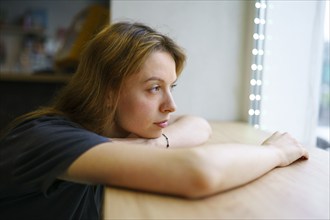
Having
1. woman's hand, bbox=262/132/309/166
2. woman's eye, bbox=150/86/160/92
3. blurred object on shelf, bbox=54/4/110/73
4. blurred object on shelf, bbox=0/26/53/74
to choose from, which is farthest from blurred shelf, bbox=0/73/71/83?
blurred object on shelf, bbox=0/26/53/74

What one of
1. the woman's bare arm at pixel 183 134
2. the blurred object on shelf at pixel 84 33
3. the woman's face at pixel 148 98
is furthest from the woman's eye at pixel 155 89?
the blurred object on shelf at pixel 84 33

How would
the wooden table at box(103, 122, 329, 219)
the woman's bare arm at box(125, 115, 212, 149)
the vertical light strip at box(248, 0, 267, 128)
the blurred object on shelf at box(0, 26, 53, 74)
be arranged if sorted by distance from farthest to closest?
the blurred object on shelf at box(0, 26, 53, 74) → the vertical light strip at box(248, 0, 267, 128) → the woman's bare arm at box(125, 115, 212, 149) → the wooden table at box(103, 122, 329, 219)

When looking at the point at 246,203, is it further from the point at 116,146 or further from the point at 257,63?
the point at 257,63

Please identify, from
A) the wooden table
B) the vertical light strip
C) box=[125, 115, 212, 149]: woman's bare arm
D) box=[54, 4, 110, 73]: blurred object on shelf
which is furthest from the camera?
box=[54, 4, 110, 73]: blurred object on shelf

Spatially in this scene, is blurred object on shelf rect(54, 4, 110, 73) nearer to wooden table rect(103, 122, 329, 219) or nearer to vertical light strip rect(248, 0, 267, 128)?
vertical light strip rect(248, 0, 267, 128)

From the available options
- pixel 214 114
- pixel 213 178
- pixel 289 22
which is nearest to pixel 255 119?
pixel 214 114

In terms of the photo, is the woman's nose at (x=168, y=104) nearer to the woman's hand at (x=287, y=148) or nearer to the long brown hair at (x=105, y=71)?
the long brown hair at (x=105, y=71)

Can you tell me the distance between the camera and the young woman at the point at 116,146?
0.50m

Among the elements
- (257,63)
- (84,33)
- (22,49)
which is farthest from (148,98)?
(22,49)

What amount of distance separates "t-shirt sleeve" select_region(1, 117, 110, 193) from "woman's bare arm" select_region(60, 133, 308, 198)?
0.02m

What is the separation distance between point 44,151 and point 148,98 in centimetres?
27

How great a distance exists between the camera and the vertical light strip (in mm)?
1351

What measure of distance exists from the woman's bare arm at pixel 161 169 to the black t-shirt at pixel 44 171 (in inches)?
1.1

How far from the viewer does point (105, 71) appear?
763 mm
